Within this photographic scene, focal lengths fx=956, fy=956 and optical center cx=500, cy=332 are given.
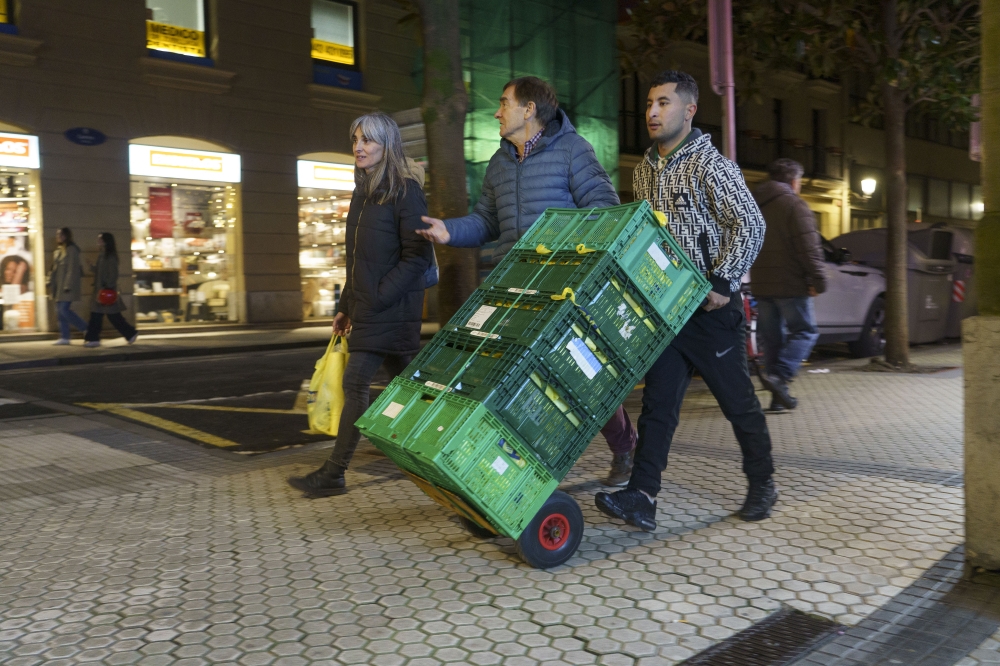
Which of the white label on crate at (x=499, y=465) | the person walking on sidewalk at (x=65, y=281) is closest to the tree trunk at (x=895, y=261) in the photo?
the white label on crate at (x=499, y=465)

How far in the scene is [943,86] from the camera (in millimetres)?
10648

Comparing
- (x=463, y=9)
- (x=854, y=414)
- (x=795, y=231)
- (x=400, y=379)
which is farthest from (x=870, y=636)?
(x=463, y=9)

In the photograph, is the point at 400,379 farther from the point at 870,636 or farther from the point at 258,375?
the point at 258,375

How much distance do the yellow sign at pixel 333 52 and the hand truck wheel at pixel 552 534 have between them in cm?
1753

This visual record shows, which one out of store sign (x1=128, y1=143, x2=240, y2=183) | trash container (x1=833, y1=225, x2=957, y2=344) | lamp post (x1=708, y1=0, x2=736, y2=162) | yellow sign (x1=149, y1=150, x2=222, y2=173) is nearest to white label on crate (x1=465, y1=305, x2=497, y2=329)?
lamp post (x1=708, y1=0, x2=736, y2=162)

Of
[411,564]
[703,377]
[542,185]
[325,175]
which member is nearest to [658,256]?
[703,377]

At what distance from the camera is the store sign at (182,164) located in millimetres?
17109

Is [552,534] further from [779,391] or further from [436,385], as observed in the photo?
[779,391]

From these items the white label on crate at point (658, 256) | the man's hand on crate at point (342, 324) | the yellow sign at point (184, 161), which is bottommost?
the man's hand on crate at point (342, 324)

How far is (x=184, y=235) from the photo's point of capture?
18.1 meters

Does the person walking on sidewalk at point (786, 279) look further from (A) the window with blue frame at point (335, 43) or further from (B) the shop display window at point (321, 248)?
(A) the window with blue frame at point (335, 43)

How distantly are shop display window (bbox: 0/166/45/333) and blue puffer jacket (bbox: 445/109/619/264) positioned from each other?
44.5 ft

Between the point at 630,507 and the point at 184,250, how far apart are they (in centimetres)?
1565

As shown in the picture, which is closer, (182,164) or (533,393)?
(533,393)
